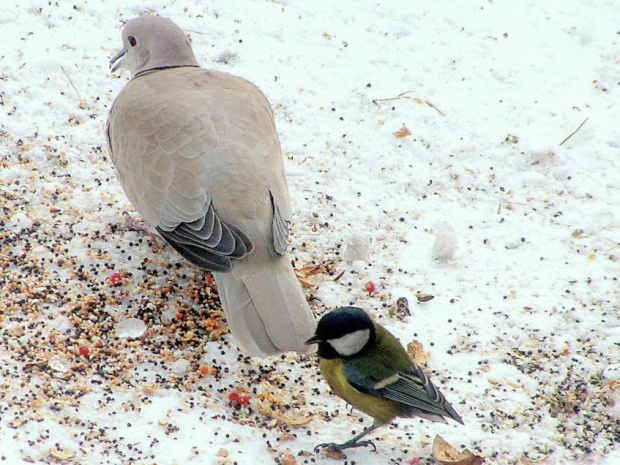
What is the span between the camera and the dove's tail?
3.49 meters

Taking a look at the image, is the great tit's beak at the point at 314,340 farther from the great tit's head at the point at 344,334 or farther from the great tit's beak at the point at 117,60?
the great tit's beak at the point at 117,60

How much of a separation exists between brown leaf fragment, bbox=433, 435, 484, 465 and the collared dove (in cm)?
69

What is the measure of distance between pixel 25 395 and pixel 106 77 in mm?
2674

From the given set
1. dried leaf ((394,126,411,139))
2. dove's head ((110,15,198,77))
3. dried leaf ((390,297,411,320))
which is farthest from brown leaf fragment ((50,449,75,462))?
dried leaf ((394,126,411,139))

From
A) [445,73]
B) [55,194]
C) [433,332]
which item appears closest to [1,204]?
[55,194]

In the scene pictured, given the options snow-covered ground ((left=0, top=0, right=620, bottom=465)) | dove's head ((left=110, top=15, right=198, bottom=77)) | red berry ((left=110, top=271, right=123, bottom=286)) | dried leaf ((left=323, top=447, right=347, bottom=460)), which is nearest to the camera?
dried leaf ((left=323, top=447, right=347, bottom=460))

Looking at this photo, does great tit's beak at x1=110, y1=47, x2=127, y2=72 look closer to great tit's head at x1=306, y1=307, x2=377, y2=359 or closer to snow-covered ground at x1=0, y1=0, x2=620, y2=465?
snow-covered ground at x1=0, y1=0, x2=620, y2=465

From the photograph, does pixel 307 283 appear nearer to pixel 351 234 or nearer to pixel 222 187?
pixel 351 234

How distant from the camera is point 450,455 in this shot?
129 inches

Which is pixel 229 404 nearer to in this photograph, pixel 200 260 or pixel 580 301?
pixel 200 260

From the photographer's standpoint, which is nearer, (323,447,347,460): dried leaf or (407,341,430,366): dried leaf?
(323,447,347,460): dried leaf

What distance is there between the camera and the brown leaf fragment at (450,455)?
128 inches

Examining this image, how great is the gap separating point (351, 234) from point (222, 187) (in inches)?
40.3

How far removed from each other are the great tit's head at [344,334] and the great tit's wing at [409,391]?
0.08 meters
